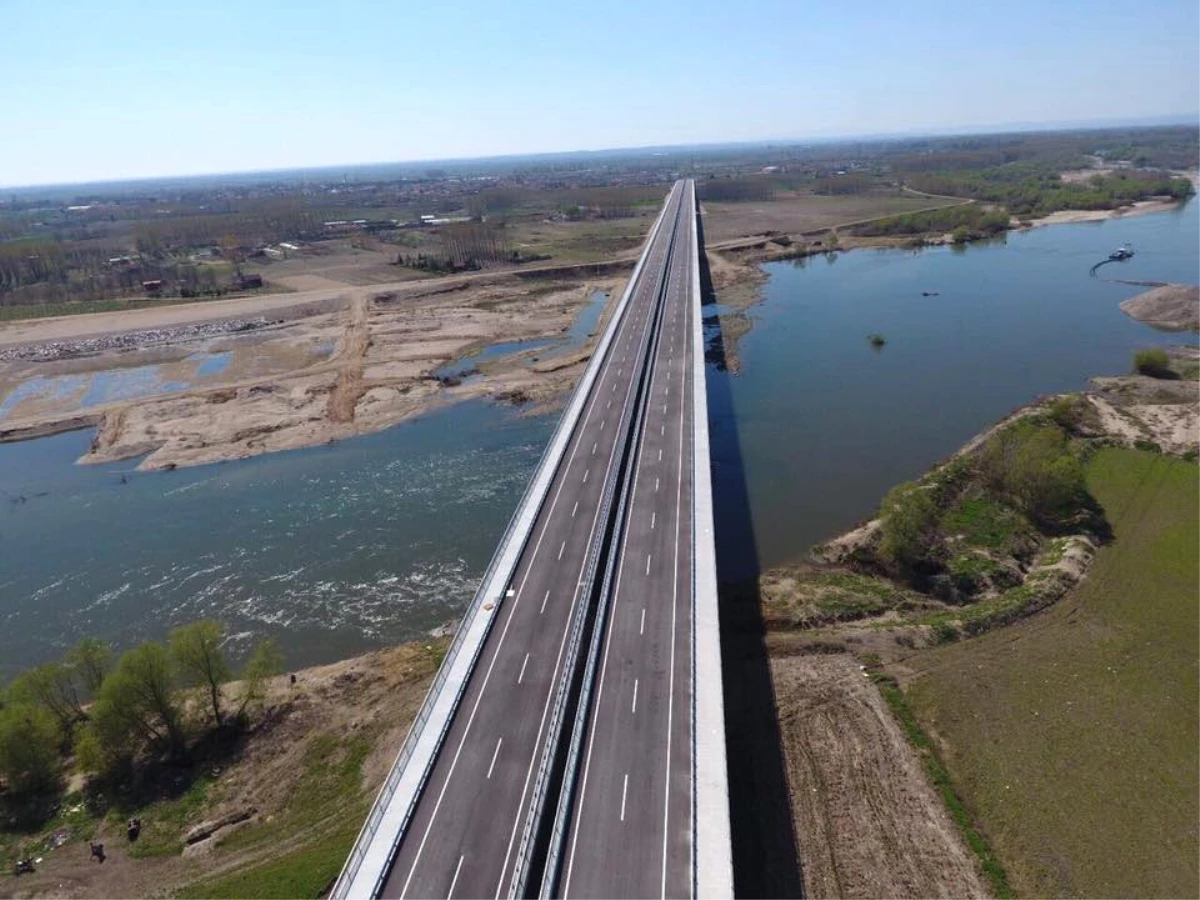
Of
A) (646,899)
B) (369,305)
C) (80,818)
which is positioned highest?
(369,305)

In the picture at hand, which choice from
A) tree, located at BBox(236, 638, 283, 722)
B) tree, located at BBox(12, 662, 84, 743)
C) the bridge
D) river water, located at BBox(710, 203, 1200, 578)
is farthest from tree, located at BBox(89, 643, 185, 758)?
river water, located at BBox(710, 203, 1200, 578)

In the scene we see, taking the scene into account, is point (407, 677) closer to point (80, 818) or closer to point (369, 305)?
point (80, 818)

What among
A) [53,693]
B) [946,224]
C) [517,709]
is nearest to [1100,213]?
[946,224]

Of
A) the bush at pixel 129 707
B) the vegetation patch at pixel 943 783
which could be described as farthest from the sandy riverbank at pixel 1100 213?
the bush at pixel 129 707

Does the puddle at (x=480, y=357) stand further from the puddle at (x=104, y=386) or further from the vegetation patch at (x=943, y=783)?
the vegetation patch at (x=943, y=783)

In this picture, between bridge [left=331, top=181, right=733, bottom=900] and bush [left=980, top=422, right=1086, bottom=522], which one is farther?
bush [left=980, top=422, right=1086, bottom=522]

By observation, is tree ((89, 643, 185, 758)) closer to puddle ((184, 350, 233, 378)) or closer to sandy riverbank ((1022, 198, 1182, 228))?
puddle ((184, 350, 233, 378))

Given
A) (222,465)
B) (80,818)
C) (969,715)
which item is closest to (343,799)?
(80,818)

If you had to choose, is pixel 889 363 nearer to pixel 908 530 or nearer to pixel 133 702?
pixel 908 530
